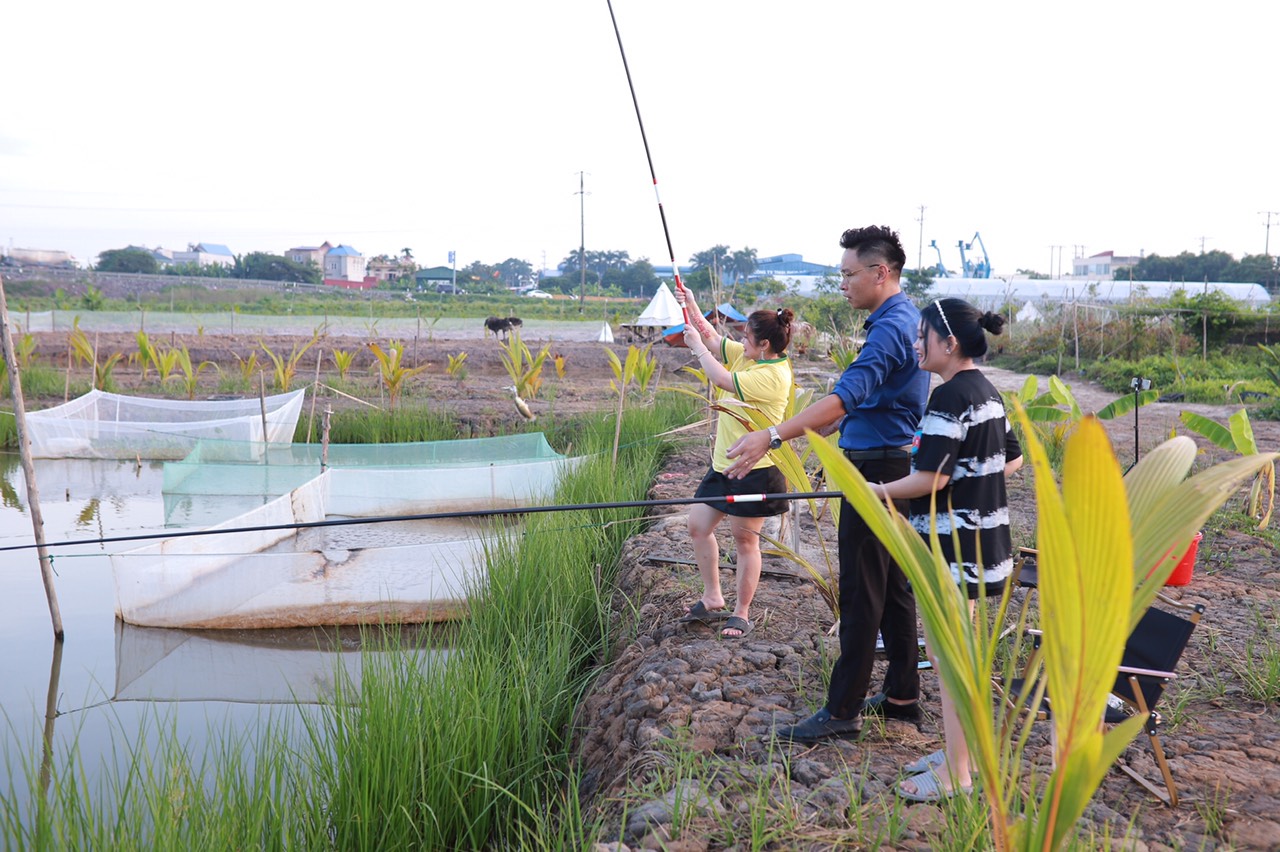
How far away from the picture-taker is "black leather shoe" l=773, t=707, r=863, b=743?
229 cm

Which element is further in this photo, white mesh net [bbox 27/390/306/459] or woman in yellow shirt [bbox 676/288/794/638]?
white mesh net [bbox 27/390/306/459]

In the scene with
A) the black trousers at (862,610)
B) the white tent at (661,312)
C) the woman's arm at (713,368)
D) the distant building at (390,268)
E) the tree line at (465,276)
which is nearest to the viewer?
the black trousers at (862,610)

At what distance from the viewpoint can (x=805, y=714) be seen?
2496 millimetres

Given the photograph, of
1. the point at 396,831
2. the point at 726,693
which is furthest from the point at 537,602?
the point at 396,831

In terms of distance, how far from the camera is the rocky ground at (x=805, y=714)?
1.89 meters

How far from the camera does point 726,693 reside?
2670 mm

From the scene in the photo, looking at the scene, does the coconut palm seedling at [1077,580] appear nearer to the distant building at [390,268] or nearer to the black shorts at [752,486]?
the black shorts at [752,486]

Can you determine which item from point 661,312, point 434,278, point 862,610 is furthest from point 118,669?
point 434,278

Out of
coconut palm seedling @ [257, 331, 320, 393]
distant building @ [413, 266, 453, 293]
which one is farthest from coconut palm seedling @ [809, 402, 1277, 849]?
distant building @ [413, 266, 453, 293]

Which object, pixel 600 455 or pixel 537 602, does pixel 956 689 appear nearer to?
pixel 537 602

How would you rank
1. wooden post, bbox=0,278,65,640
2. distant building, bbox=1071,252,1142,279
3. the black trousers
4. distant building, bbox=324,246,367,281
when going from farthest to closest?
distant building, bbox=324,246,367,281
distant building, bbox=1071,252,1142,279
wooden post, bbox=0,278,65,640
the black trousers

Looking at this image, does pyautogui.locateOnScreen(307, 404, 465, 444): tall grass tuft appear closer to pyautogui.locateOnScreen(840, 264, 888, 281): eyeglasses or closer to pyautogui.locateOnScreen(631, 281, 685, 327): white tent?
pyautogui.locateOnScreen(631, 281, 685, 327): white tent

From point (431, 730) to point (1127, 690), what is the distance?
166 centimetres

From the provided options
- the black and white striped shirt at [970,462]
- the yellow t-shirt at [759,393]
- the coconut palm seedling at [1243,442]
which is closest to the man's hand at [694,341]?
the yellow t-shirt at [759,393]
